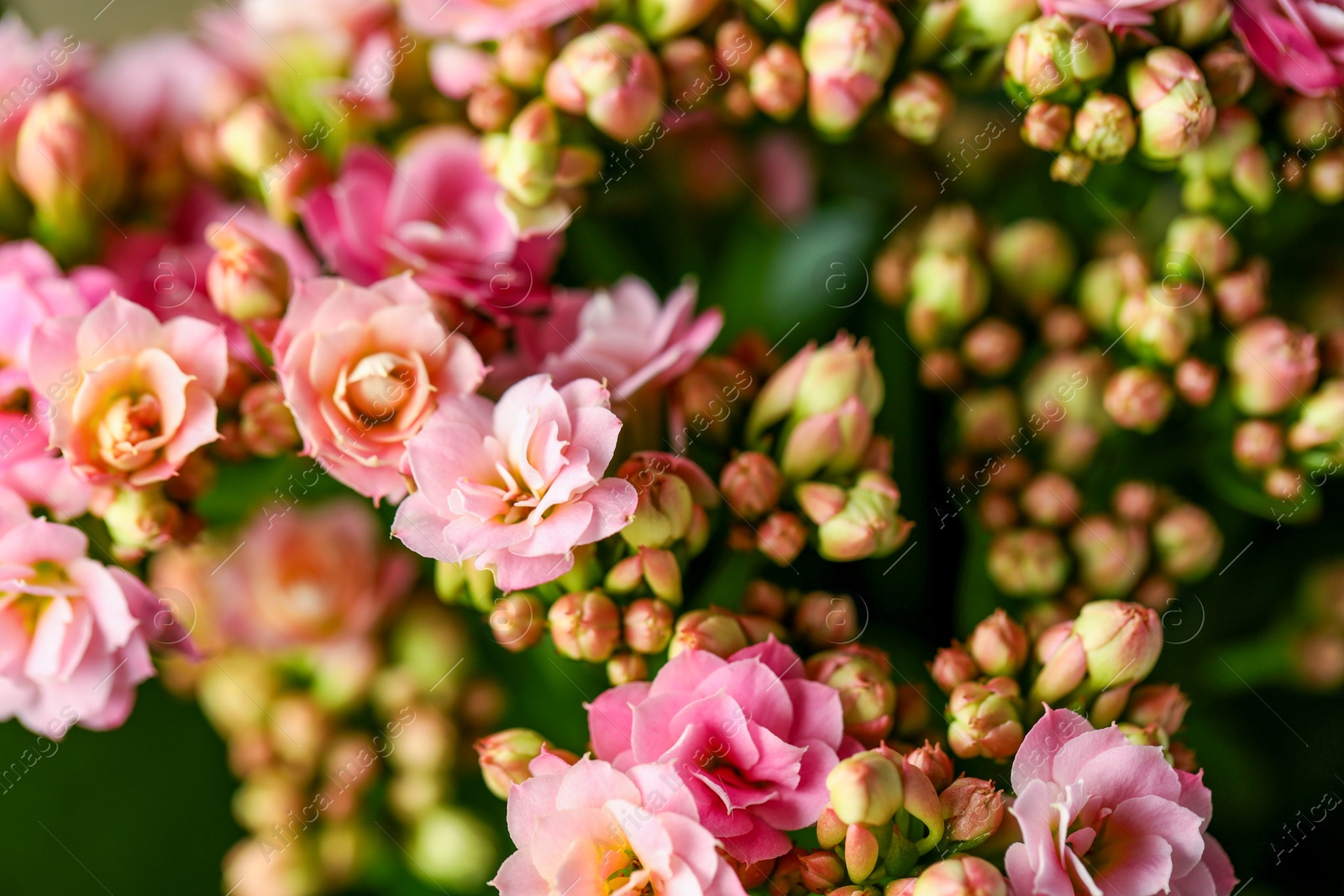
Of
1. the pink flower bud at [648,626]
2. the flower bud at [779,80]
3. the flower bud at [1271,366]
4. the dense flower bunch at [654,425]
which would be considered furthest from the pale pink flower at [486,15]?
the flower bud at [1271,366]

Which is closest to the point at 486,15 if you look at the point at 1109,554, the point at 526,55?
the point at 526,55

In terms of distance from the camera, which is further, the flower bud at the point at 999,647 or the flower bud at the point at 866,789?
the flower bud at the point at 999,647

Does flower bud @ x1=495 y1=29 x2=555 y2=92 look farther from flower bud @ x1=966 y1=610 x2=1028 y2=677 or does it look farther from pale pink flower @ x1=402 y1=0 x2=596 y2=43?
flower bud @ x1=966 y1=610 x2=1028 y2=677

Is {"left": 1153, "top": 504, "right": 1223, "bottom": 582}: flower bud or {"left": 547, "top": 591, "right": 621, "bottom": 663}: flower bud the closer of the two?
{"left": 547, "top": 591, "right": 621, "bottom": 663}: flower bud

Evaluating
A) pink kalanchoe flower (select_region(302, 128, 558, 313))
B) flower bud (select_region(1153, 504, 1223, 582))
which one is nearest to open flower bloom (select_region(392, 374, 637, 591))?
pink kalanchoe flower (select_region(302, 128, 558, 313))

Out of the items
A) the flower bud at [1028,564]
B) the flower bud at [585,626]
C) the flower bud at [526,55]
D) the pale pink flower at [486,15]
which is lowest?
the flower bud at [1028,564]

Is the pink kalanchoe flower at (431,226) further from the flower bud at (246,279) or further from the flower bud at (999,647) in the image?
the flower bud at (999,647)

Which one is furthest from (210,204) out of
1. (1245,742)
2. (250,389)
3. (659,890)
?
(1245,742)

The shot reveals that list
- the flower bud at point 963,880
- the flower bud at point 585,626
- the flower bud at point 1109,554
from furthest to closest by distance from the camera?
the flower bud at point 1109,554, the flower bud at point 585,626, the flower bud at point 963,880
